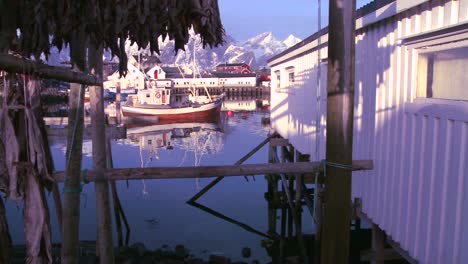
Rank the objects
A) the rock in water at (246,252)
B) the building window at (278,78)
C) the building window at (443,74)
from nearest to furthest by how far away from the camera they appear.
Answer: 1. the building window at (443,74)
2. the rock in water at (246,252)
3. the building window at (278,78)

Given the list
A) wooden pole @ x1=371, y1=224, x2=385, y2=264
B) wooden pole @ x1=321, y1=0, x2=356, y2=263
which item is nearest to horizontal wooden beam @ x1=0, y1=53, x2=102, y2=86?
wooden pole @ x1=321, y1=0, x2=356, y2=263

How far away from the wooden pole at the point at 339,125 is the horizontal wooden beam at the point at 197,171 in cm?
175

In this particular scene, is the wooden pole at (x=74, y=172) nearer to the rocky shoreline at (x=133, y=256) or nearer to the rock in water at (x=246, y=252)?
the rocky shoreline at (x=133, y=256)

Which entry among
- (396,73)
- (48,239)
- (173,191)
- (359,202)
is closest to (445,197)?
(396,73)

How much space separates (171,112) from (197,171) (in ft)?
136

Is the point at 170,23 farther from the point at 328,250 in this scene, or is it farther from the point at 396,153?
the point at 396,153

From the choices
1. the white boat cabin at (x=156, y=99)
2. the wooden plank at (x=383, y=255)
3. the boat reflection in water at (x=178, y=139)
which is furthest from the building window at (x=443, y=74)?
the white boat cabin at (x=156, y=99)

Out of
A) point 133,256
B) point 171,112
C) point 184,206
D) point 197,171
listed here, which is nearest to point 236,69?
point 171,112

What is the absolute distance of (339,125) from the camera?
10.3 ft

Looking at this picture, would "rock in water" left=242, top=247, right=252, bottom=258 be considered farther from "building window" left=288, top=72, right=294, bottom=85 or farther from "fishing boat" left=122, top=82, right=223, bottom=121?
"fishing boat" left=122, top=82, right=223, bottom=121

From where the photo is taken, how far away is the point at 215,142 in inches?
1266

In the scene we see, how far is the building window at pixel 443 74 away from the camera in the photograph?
13.8 ft

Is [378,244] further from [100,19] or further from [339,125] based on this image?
[100,19]

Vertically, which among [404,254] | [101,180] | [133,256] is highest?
[101,180]
